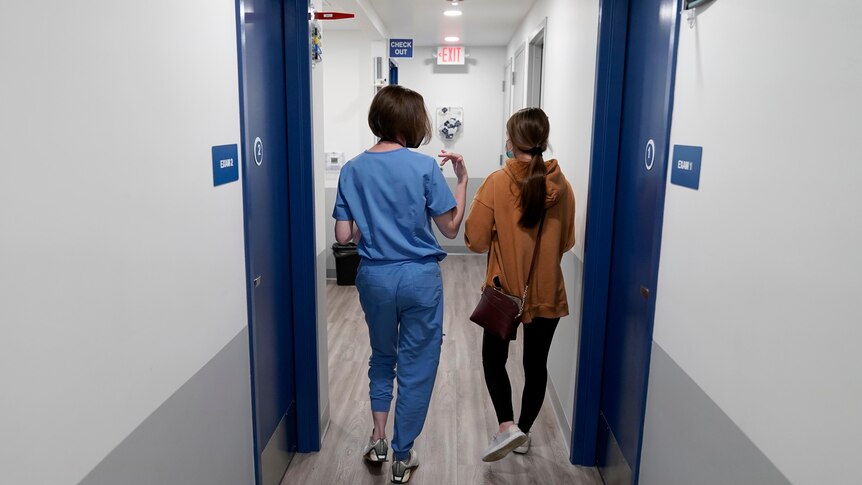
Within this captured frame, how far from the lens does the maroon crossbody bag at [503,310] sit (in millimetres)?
2217

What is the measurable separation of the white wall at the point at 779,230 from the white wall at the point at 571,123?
0.88 meters

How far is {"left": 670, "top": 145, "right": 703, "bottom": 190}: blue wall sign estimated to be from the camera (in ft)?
4.74

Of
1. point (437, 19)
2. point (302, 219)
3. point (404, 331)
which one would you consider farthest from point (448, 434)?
point (437, 19)

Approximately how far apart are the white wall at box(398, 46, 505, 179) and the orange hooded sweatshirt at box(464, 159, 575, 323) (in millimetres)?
4547

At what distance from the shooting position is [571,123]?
268 cm

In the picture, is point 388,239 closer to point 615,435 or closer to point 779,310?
point 615,435

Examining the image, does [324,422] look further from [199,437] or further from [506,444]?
[199,437]

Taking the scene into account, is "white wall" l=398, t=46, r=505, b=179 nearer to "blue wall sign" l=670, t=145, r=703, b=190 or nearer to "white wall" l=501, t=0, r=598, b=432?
"white wall" l=501, t=0, r=598, b=432

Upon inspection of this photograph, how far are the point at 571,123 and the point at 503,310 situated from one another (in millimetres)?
953

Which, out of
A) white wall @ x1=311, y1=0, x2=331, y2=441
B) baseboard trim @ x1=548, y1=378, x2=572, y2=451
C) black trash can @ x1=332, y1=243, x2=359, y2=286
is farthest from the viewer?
black trash can @ x1=332, y1=243, x2=359, y2=286

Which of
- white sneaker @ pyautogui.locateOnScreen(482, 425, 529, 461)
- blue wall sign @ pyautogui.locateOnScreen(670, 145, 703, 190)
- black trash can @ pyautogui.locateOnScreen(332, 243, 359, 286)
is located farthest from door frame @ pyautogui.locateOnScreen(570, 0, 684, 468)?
black trash can @ pyautogui.locateOnScreen(332, 243, 359, 286)

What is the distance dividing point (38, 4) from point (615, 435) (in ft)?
6.75

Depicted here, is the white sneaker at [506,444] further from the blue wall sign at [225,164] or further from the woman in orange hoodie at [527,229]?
the blue wall sign at [225,164]

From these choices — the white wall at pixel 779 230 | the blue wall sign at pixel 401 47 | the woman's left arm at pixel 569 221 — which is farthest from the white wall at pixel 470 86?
the white wall at pixel 779 230
